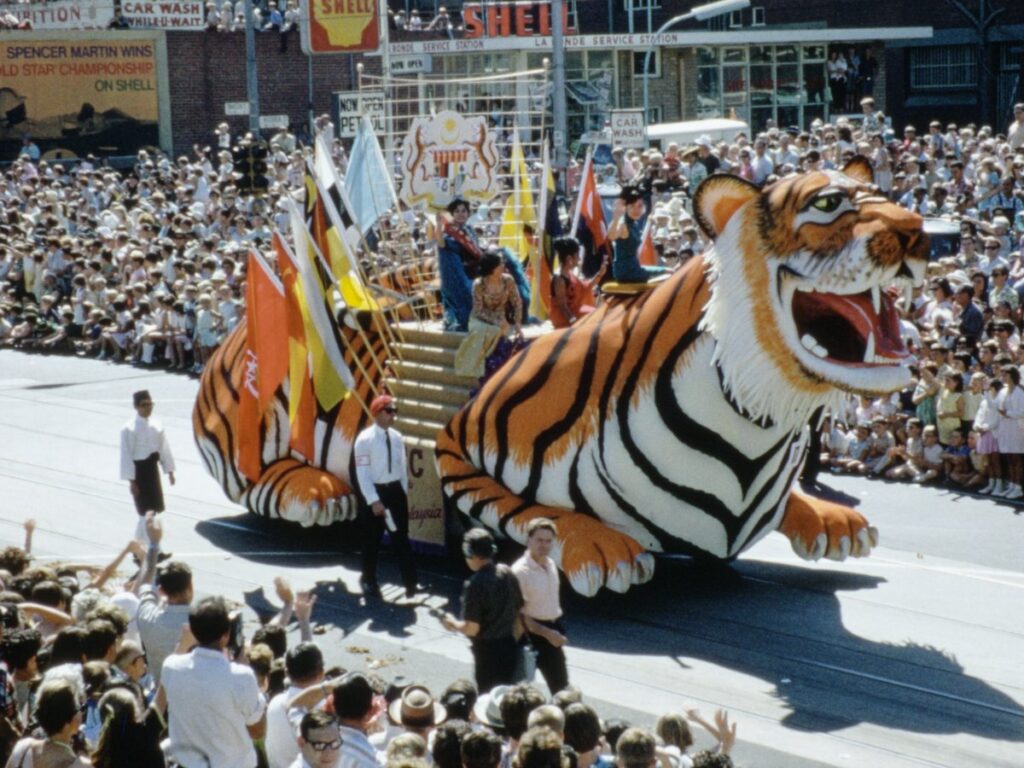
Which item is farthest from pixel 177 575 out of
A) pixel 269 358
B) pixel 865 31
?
pixel 865 31

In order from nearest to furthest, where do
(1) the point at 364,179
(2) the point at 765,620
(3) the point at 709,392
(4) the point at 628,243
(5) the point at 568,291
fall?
(3) the point at 709,392 < (2) the point at 765,620 < (4) the point at 628,243 < (5) the point at 568,291 < (1) the point at 364,179

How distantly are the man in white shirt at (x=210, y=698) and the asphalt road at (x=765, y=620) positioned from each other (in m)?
3.60

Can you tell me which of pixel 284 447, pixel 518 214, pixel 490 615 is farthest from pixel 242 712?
pixel 518 214

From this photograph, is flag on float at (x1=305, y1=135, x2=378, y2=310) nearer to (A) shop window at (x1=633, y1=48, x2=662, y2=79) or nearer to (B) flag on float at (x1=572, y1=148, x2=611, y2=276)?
(B) flag on float at (x1=572, y1=148, x2=611, y2=276)

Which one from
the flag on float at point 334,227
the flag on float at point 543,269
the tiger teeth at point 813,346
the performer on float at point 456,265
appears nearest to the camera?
the tiger teeth at point 813,346

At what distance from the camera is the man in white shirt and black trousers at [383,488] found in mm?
12977

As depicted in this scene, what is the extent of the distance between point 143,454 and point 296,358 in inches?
58.5

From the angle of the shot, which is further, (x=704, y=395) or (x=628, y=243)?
(x=628, y=243)

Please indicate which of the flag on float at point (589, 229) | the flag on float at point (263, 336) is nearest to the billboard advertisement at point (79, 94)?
the flag on float at point (589, 229)

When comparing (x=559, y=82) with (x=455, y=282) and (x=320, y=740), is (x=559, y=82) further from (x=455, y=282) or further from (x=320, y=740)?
(x=320, y=740)

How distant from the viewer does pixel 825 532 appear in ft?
41.9

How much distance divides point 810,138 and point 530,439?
1329 centimetres

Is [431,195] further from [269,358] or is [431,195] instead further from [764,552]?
[764,552]

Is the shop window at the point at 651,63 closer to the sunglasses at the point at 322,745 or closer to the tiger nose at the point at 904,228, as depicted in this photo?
the tiger nose at the point at 904,228
